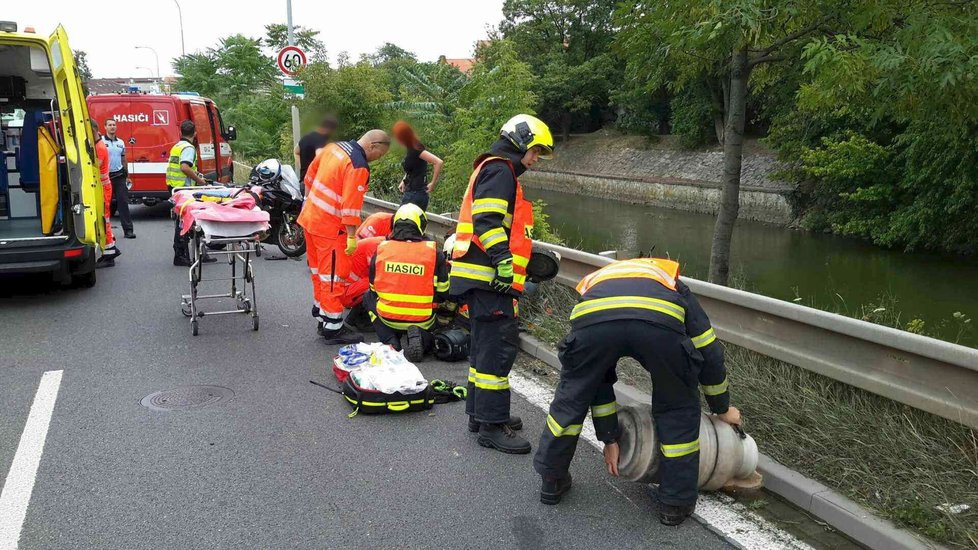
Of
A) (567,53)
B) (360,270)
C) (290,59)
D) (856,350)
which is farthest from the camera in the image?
(567,53)

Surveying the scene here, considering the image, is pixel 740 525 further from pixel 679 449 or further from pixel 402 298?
pixel 402 298

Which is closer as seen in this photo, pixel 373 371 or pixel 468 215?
pixel 468 215

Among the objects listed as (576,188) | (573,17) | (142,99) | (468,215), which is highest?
(573,17)

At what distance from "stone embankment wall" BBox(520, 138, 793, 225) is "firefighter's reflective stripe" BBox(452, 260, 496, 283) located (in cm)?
2298

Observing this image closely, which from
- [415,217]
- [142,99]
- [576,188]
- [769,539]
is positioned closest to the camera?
[769,539]

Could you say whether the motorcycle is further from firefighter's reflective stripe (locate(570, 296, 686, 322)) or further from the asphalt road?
firefighter's reflective stripe (locate(570, 296, 686, 322))

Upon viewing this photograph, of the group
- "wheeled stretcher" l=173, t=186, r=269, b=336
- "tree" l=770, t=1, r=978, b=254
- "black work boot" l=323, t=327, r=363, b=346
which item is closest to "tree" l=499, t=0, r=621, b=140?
"tree" l=770, t=1, r=978, b=254

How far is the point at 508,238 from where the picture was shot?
4.65 metres

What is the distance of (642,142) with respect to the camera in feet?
144

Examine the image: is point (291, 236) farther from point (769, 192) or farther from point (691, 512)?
point (769, 192)

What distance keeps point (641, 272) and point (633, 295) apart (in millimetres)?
172

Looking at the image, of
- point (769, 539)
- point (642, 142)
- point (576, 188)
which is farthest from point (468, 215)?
point (642, 142)

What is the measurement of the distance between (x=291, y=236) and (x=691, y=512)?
8.66 metres

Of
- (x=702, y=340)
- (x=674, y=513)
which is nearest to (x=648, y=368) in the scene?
(x=702, y=340)
